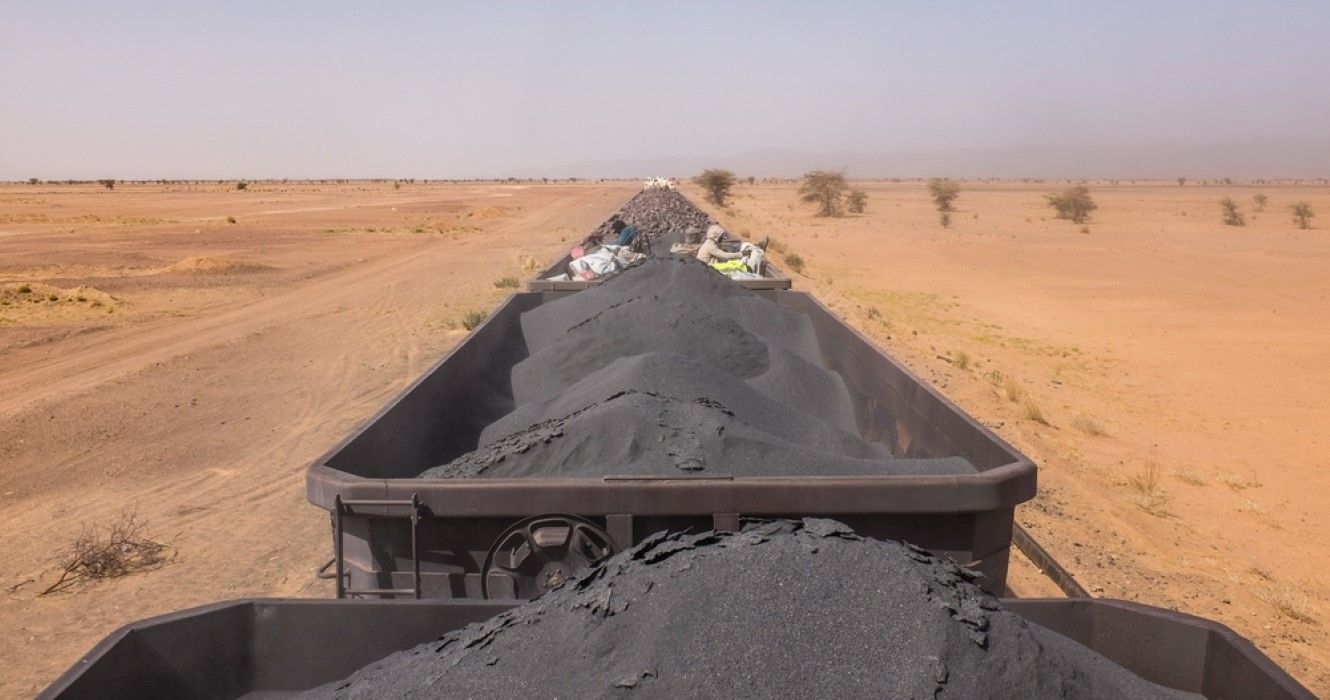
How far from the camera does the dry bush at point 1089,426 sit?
1038 centimetres

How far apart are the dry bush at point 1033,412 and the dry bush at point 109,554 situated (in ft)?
27.3

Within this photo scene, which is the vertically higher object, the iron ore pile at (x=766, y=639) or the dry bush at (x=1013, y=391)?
the iron ore pile at (x=766, y=639)

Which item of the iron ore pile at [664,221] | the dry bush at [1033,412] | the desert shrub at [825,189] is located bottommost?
the dry bush at [1033,412]

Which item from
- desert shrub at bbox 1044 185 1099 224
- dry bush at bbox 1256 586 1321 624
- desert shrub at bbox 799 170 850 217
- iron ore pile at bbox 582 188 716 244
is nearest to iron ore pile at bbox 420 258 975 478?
dry bush at bbox 1256 586 1321 624

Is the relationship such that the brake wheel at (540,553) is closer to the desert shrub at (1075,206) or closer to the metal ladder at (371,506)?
the metal ladder at (371,506)

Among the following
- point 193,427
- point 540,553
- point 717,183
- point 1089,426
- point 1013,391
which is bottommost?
point 193,427

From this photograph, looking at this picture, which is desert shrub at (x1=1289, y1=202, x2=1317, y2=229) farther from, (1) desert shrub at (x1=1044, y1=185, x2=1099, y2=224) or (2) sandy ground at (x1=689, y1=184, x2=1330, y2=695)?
(2) sandy ground at (x1=689, y1=184, x2=1330, y2=695)

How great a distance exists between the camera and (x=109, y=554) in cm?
630

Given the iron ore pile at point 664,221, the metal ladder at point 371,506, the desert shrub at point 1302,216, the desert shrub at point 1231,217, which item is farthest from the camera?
the desert shrub at point 1231,217

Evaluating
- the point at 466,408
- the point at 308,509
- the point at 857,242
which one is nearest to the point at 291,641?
the point at 466,408

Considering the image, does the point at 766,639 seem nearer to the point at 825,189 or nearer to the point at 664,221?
the point at 664,221

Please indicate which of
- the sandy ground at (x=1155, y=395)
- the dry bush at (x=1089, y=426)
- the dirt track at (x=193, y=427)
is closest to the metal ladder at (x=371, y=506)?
the dirt track at (x=193, y=427)

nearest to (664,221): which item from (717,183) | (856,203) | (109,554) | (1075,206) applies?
(109,554)

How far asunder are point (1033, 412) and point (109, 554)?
28.7 ft
